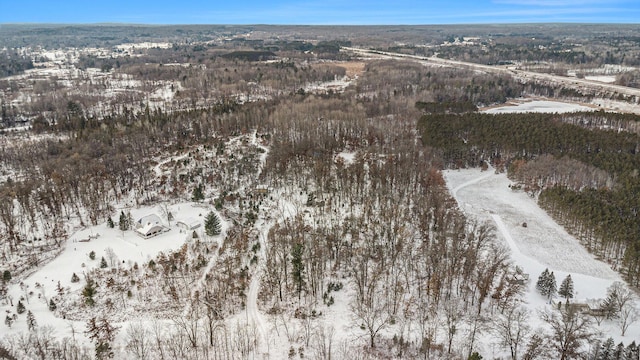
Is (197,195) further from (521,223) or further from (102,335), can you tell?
(521,223)

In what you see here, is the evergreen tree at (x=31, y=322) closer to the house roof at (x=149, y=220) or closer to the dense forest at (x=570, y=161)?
the house roof at (x=149, y=220)

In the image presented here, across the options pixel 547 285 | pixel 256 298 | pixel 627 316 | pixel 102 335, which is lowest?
pixel 102 335

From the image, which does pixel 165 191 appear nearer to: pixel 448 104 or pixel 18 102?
pixel 448 104

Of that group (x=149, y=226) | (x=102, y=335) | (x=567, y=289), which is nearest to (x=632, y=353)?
(x=567, y=289)

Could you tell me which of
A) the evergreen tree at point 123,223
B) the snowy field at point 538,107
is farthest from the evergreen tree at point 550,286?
the snowy field at point 538,107

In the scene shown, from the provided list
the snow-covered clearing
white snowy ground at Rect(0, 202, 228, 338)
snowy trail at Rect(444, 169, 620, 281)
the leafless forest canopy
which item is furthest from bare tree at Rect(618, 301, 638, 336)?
the snow-covered clearing

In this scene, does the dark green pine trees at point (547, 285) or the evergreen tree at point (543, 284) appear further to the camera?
the evergreen tree at point (543, 284)
